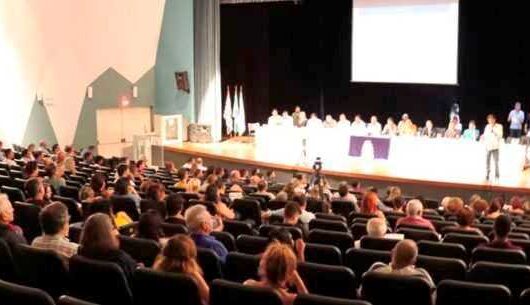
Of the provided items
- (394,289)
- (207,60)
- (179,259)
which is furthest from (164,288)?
(207,60)

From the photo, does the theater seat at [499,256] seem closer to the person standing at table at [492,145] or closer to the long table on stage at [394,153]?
the long table on stage at [394,153]

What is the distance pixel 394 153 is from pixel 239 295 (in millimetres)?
13090

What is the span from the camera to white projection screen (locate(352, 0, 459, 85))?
735 inches

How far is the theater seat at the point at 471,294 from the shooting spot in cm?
419

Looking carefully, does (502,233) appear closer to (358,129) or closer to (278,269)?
(278,269)

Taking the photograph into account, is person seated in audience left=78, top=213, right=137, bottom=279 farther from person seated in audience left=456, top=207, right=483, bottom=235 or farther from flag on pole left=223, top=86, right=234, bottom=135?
flag on pole left=223, top=86, right=234, bottom=135

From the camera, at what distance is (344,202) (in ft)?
32.1

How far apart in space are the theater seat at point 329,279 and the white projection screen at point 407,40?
14726mm

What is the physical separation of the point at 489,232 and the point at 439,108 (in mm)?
13350

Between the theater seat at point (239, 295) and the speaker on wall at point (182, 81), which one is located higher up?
the speaker on wall at point (182, 81)

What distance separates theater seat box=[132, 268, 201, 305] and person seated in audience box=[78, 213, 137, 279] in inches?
17.2

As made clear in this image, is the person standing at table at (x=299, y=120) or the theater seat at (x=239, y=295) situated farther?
the person standing at table at (x=299, y=120)

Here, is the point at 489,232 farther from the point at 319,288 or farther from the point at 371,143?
the point at 371,143

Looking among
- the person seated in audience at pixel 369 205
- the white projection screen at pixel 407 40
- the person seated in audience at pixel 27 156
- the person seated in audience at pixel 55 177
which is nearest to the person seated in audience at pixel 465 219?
the person seated in audience at pixel 369 205
